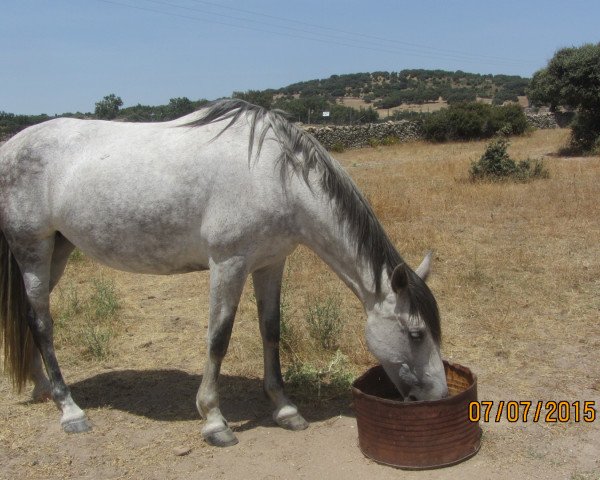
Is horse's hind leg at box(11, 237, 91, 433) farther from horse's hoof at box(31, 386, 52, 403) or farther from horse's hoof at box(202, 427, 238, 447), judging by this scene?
horse's hoof at box(202, 427, 238, 447)

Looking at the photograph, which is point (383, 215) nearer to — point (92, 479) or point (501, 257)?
point (501, 257)

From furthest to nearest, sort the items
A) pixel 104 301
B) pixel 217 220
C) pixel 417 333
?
pixel 104 301, pixel 217 220, pixel 417 333

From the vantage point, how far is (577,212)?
8.89 metres

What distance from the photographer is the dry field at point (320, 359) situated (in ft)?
11.1

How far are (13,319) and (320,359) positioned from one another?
2307mm

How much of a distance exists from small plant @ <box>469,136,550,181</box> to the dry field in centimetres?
290

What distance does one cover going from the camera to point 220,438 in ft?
11.8

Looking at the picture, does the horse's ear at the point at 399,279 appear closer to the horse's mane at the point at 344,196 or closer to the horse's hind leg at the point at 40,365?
the horse's mane at the point at 344,196

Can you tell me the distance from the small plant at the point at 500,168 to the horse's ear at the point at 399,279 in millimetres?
9399

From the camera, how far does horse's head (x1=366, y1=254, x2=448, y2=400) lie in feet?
10.7

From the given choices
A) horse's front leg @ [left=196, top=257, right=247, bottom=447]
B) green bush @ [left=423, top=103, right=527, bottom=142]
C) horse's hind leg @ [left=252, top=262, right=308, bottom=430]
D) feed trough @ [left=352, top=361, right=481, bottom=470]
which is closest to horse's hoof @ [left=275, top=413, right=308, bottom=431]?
horse's hind leg @ [left=252, top=262, right=308, bottom=430]

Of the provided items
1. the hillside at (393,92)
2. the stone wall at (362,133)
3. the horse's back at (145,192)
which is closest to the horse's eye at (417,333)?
the horse's back at (145,192)

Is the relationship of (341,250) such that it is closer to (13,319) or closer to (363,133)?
(13,319)

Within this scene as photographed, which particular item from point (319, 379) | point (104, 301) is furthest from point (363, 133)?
point (319, 379)
